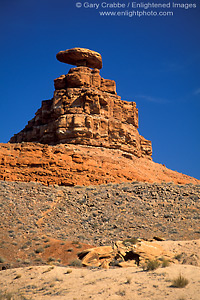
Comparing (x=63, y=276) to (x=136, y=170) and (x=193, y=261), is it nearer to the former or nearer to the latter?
(x=193, y=261)

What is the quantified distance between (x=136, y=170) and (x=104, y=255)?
25370mm

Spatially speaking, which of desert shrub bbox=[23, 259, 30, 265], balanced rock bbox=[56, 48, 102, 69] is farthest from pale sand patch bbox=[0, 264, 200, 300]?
balanced rock bbox=[56, 48, 102, 69]

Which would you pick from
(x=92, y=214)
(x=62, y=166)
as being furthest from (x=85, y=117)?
(x=92, y=214)

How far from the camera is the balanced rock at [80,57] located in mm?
51281

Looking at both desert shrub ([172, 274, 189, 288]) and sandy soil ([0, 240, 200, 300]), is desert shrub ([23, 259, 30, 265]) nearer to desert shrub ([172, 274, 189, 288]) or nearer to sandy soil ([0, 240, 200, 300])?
sandy soil ([0, 240, 200, 300])

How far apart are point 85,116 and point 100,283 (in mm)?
33805

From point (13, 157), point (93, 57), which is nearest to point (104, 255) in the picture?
point (13, 157)

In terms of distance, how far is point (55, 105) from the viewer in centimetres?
4775

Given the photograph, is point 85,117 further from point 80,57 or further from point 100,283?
point 100,283

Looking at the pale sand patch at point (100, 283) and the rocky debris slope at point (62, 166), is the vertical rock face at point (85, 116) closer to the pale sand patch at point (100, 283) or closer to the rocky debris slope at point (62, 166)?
the rocky debris slope at point (62, 166)

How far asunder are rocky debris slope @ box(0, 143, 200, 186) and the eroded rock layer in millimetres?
2853

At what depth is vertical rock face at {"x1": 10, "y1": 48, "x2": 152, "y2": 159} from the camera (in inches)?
1779

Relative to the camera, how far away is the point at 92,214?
2714cm

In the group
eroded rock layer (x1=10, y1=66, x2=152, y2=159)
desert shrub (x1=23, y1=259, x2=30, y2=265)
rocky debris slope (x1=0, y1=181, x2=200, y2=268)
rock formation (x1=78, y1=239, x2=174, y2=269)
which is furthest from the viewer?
eroded rock layer (x1=10, y1=66, x2=152, y2=159)
